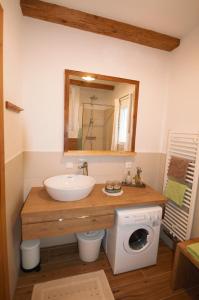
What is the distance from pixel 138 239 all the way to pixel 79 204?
2.74 ft

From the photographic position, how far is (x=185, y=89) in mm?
1869

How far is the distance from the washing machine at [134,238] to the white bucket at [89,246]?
142mm

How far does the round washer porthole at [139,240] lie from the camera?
1607 millimetres

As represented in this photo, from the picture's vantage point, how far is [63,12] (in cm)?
154

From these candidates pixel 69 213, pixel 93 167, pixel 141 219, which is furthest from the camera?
pixel 93 167

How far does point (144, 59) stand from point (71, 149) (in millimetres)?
1424

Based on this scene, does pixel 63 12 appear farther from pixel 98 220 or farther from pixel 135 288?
pixel 135 288

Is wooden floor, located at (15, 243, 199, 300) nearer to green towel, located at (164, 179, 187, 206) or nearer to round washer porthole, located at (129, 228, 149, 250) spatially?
round washer porthole, located at (129, 228, 149, 250)

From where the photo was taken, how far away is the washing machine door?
5.19ft

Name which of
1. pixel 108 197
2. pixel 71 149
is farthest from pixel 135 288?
pixel 71 149

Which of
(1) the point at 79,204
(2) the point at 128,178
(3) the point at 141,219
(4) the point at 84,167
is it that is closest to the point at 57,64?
(4) the point at 84,167

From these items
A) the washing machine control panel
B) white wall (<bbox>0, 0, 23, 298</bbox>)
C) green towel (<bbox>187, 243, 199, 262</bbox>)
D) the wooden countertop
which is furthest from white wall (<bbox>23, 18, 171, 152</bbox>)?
green towel (<bbox>187, 243, 199, 262</bbox>)

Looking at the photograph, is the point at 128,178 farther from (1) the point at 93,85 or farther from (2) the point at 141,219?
(1) the point at 93,85

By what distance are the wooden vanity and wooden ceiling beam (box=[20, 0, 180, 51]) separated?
1.73 metres
